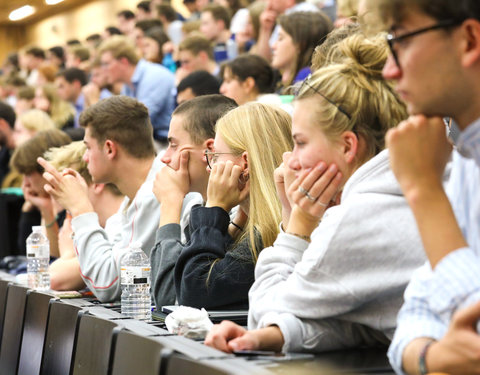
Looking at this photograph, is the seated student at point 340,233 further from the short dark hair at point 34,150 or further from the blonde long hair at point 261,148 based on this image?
the short dark hair at point 34,150

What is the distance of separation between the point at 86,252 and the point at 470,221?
200 centimetres

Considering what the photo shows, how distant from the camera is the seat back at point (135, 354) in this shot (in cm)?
172

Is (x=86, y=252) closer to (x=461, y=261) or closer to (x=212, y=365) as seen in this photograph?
(x=212, y=365)

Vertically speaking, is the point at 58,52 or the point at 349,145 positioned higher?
the point at 58,52

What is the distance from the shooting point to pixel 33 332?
281 centimetres

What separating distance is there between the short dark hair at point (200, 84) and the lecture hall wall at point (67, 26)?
865 centimetres

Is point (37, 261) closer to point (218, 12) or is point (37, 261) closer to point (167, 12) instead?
point (218, 12)

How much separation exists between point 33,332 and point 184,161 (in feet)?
2.60

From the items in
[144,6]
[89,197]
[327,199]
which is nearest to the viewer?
[327,199]

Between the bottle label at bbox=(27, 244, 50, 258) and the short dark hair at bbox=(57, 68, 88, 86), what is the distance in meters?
5.18

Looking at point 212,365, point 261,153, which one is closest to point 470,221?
point 212,365

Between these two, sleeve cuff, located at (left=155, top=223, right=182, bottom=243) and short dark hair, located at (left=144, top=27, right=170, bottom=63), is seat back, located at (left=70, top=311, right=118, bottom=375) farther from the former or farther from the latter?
short dark hair, located at (left=144, top=27, right=170, bottom=63)

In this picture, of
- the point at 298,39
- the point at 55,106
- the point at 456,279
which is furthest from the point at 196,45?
the point at 456,279

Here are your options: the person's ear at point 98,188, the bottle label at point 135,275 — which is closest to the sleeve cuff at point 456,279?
the bottle label at point 135,275
